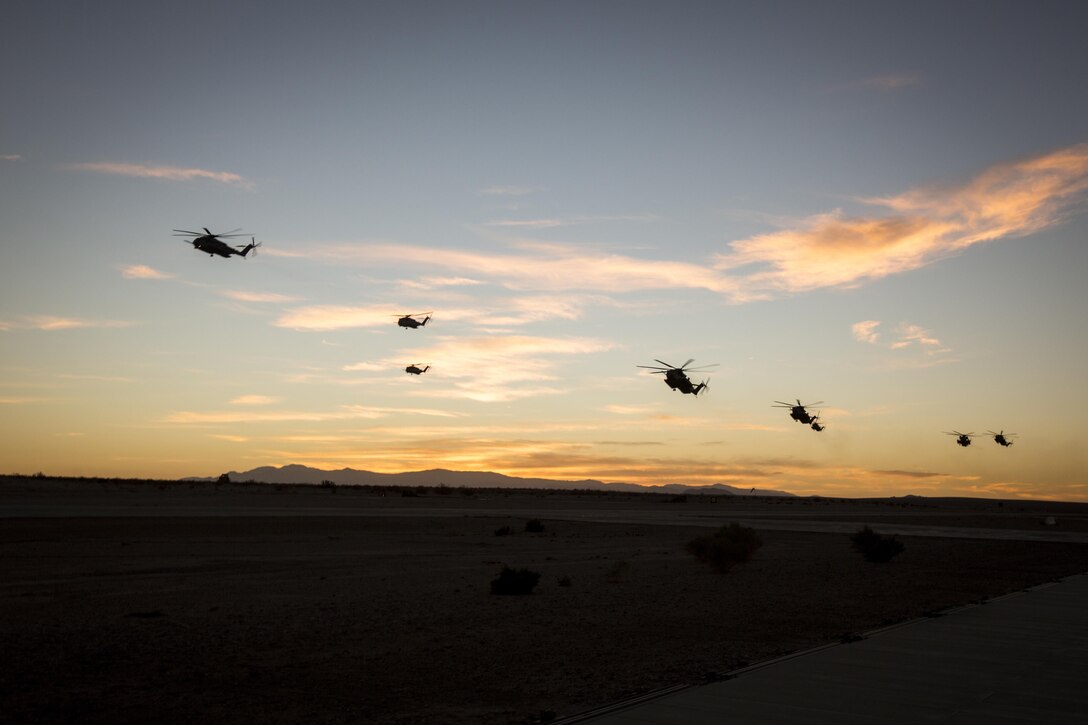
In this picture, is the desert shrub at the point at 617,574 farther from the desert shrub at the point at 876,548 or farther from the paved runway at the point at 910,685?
the desert shrub at the point at 876,548

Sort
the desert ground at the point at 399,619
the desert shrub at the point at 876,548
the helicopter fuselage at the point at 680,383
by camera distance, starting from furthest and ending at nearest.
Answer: the helicopter fuselage at the point at 680,383 → the desert shrub at the point at 876,548 → the desert ground at the point at 399,619

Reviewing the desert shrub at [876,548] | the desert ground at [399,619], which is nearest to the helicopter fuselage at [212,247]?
the desert ground at [399,619]

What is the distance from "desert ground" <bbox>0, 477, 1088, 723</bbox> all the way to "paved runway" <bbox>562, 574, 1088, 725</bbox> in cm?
110

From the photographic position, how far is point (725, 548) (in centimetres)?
2684

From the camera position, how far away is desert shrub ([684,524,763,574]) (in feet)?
87.8

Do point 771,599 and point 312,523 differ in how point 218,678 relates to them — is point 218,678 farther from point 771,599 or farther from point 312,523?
point 312,523

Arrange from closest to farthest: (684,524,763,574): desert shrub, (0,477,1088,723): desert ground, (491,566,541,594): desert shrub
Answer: (0,477,1088,723): desert ground
(491,566,541,594): desert shrub
(684,524,763,574): desert shrub

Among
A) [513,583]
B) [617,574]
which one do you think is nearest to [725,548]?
[617,574]

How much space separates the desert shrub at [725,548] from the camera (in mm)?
26766

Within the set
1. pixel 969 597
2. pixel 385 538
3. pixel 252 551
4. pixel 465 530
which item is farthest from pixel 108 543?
pixel 969 597

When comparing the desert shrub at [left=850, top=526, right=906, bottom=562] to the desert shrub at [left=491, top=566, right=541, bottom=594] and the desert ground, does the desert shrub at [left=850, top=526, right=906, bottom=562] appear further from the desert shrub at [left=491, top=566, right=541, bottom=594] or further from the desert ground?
the desert shrub at [left=491, top=566, right=541, bottom=594]

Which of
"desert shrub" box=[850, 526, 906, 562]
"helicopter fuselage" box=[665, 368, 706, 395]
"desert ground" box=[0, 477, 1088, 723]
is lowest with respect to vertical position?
"desert ground" box=[0, 477, 1088, 723]

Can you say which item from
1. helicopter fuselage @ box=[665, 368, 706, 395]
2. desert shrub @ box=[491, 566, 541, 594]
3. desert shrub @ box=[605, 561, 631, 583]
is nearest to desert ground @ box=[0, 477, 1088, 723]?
desert shrub @ box=[605, 561, 631, 583]

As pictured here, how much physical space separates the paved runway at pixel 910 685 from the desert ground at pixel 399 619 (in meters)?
1.10
